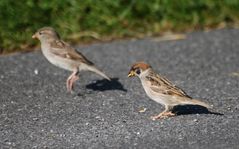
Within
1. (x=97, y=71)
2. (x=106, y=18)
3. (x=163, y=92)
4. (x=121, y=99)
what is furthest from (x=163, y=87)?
(x=106, y=18)

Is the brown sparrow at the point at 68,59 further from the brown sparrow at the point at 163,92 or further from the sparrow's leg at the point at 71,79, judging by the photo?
the brown sparrow at the point at 163,92

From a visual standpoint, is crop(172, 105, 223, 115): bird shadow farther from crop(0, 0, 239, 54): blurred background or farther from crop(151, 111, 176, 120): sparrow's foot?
crop(0, 0, 239, 54): blurred background

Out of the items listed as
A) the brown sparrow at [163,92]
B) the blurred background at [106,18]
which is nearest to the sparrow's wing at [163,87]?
the brown sparrow at [163,92]

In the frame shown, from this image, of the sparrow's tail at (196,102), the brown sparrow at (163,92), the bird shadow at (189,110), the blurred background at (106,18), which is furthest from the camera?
the blurred background at (106,18)

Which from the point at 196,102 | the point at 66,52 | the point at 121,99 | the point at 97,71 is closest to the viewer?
the point at 196,102

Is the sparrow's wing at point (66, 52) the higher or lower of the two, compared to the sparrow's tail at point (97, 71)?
higher

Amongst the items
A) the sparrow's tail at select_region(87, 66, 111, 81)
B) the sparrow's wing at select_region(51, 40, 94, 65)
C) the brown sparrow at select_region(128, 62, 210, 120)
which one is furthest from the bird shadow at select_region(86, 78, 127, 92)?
the brown sparrow at select_region(128, 62, 210, 120)

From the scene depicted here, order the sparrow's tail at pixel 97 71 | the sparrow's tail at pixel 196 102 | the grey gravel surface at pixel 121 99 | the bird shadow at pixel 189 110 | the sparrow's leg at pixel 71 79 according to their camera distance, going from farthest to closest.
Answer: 1. the sparrow's tail at pixel 97 71
2. the sparrow's leg at pixel 71 79
3. the bird shadow at pixel 189 110
4. the sparrow's tail at pixel 196 102
5. the grey gravel surface at pixel 121 99

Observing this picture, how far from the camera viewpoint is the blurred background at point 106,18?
531 inches

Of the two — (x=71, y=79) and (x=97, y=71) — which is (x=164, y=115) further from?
(x=71, y=79)

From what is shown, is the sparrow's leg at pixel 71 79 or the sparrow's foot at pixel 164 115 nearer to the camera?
the sparrow's foot at pixel 164 115

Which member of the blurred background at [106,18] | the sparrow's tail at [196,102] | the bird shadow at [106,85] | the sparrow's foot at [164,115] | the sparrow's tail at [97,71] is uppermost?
the blurred background at [106,18]

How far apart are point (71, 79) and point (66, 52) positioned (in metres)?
0.40

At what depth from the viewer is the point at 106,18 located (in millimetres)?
14453
